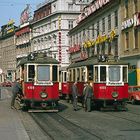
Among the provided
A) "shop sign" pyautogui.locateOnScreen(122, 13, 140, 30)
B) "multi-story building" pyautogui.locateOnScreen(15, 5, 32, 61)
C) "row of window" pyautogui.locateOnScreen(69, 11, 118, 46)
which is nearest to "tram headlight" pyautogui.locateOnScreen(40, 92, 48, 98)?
"shop sign" pyautogui.locateOnScreen(122, 13, 140, 30)

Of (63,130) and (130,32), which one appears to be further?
(130,32)

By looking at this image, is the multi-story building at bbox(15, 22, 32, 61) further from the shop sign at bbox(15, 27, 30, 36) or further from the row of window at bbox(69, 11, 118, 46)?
the row of window at bbox(69, 11, 118, 46)

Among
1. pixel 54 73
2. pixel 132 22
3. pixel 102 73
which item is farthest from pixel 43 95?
pixel 132 22

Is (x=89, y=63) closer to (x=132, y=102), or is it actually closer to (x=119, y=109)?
(x=119, y=109)

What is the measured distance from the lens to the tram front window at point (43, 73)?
86.9 ft

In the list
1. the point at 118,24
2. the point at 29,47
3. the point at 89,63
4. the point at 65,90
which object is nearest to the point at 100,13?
the point at 118,24

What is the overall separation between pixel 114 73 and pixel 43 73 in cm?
446

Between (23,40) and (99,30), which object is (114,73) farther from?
(23,40)

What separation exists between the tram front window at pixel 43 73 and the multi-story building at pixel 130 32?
19792mm

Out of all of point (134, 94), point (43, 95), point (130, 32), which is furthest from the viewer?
point (130, 32)

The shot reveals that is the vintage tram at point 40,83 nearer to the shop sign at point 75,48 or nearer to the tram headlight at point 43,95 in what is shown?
the tram headlight at point 43,95

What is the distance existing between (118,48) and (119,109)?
83.9 feet

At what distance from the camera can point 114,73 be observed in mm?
28406

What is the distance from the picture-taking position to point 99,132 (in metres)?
16.7
